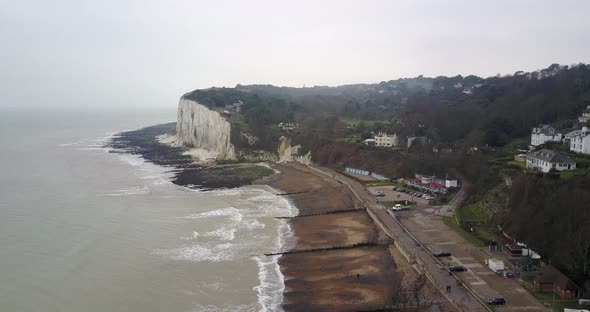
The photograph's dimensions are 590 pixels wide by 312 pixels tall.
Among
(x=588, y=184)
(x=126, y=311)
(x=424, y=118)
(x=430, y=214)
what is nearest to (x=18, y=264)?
(x=126, y=311)

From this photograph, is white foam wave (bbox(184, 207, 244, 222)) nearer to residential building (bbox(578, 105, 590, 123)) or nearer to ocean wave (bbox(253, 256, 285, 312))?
ocean wave (bbox(253, 256, 285, 312))

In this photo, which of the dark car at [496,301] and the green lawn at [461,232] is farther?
the green lawn at [461,232]

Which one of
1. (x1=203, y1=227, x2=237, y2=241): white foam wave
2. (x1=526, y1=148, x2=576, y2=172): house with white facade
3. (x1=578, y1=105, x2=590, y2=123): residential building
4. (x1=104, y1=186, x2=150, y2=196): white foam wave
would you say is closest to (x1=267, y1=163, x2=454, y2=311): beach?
(x1=203, y1=227, x2=237, y2=241): white foam wave

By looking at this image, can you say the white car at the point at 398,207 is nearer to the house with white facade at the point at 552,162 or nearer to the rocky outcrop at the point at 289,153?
the house with white facade at the point at 552,162

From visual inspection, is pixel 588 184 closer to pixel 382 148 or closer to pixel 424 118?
pixel 382 148

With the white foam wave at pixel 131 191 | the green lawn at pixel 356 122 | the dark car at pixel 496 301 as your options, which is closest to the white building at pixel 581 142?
the dark car at pixel 496 301
